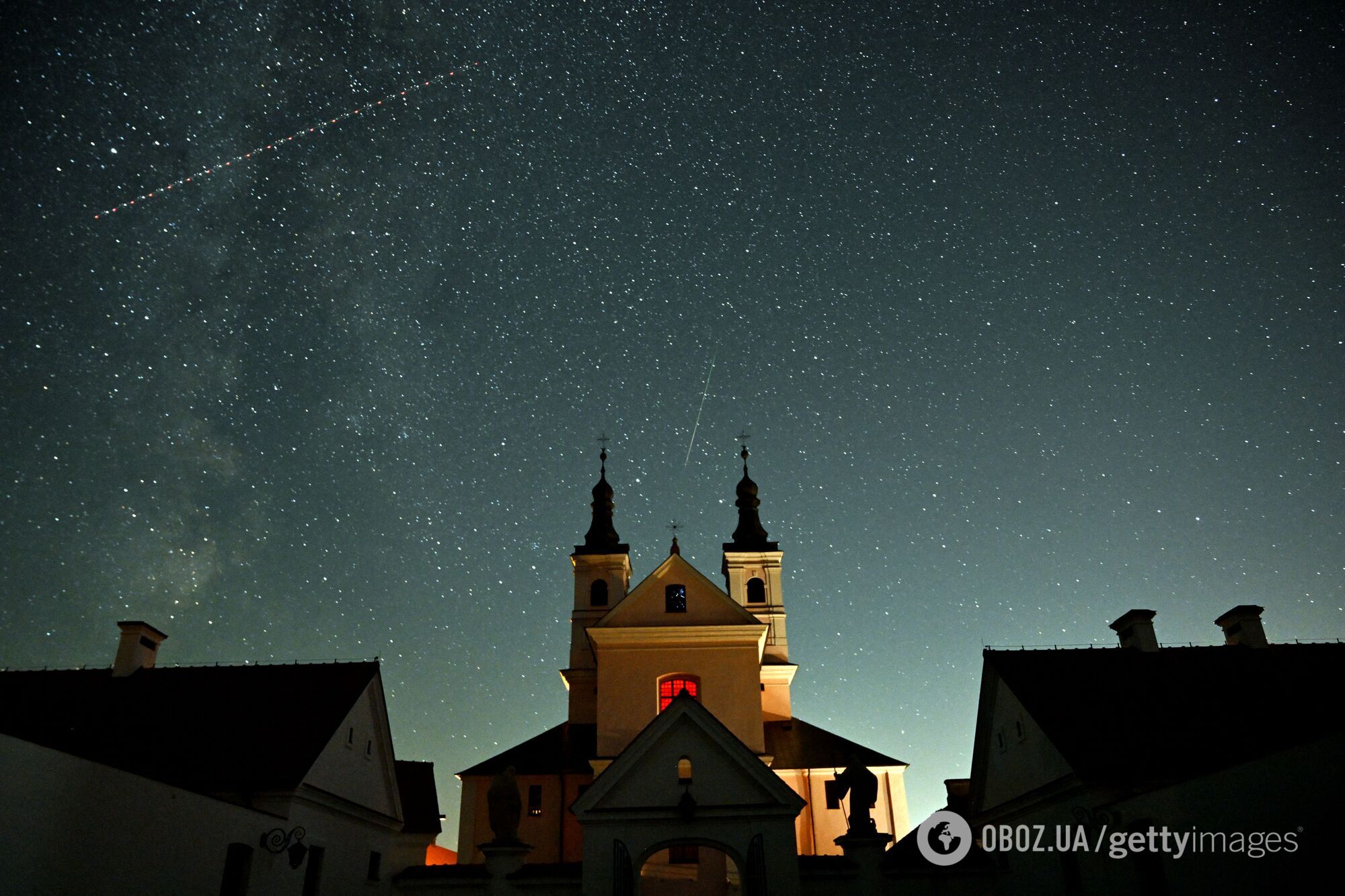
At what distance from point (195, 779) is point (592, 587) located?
28511mm

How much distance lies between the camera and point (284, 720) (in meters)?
19.5

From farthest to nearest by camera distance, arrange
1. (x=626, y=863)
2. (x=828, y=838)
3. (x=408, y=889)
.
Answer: (x=828, y=838) → (x=408, y=889) → (x=626, y=863)

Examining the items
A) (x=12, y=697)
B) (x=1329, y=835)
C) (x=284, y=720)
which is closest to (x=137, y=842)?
(x=284, y=720)

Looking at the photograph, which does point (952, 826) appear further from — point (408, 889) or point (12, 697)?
point (12, 697)

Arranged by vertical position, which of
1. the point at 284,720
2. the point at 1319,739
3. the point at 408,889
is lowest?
the point at 408,889

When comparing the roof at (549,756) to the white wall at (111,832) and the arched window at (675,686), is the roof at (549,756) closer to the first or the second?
the arched window at (675,686)

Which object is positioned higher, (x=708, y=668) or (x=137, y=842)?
(x=708, y=668)

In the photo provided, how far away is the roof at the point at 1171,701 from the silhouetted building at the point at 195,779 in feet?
52.3

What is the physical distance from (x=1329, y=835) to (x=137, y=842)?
1645 cm

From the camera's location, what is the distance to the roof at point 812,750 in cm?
3359

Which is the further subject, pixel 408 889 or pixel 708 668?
pixel 708 668

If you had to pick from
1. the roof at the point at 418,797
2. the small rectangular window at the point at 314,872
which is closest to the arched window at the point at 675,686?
the roof at the point at 418,797

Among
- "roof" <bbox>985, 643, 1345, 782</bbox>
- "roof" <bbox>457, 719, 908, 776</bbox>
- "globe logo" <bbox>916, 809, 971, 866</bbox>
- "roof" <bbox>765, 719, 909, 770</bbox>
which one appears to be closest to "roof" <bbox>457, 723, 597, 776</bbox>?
"roof" <bbox>457, 719, 908, 776</bbox>

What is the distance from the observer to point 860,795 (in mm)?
18469
